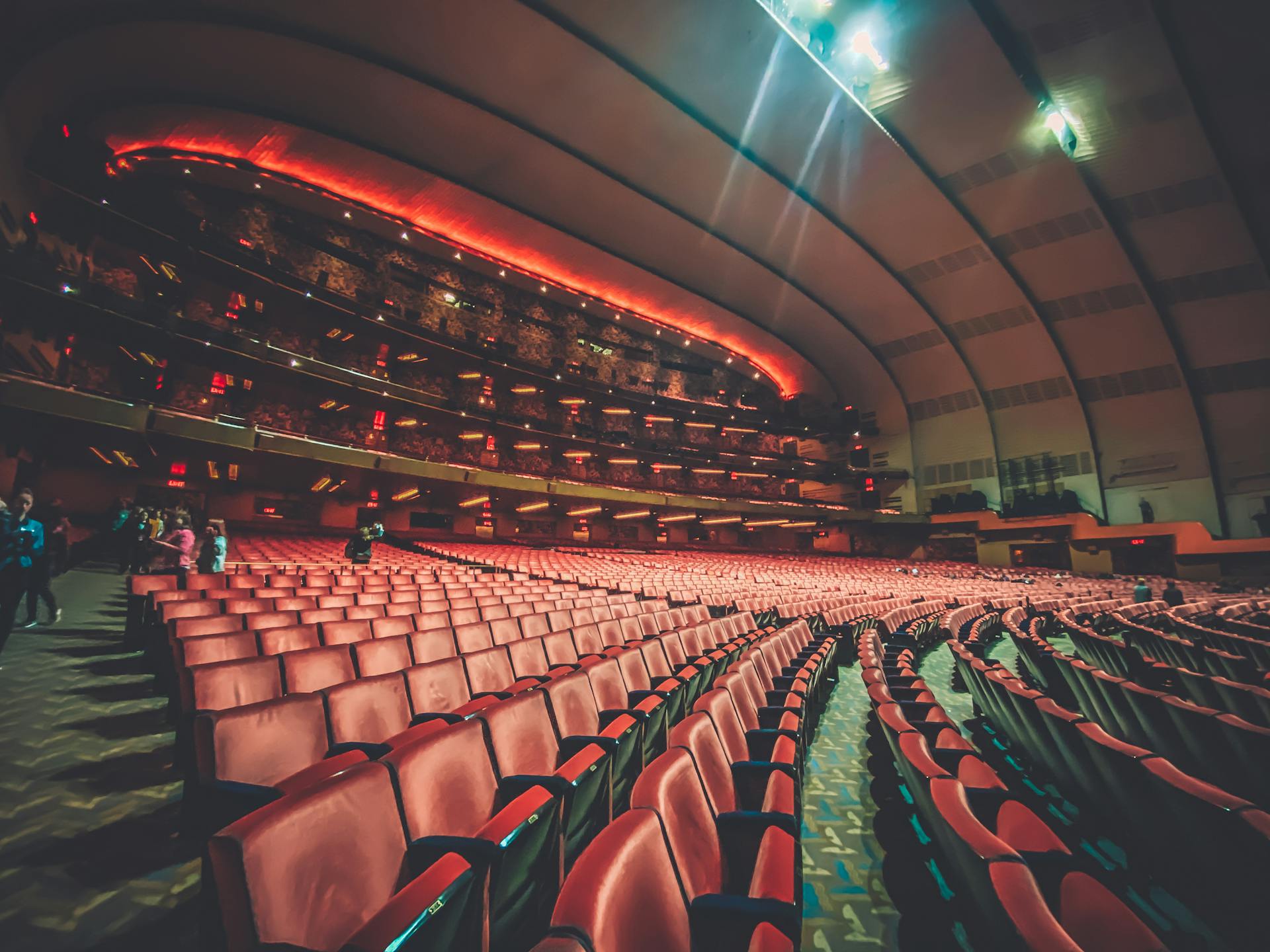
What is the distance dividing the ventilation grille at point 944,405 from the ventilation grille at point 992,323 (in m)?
2.50

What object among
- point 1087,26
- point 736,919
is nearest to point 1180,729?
point 736,919

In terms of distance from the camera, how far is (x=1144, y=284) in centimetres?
1427

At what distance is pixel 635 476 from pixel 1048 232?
14940 mm

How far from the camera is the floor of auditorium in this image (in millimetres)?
1204

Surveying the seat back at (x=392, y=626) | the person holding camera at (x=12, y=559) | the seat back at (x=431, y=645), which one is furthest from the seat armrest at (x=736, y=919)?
the person holding camera at (x=12, y=559)

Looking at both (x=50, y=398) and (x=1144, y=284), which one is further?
(x=1144, y=284)

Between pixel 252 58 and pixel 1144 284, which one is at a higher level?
pixel 252 58

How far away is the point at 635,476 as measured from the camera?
19547mm

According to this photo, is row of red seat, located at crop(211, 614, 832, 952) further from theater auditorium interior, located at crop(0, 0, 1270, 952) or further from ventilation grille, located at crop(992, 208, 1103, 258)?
ventilation grille, located at crop(992, 208, 1103, 258)

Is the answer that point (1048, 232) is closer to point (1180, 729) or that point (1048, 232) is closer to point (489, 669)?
point (1180, 729)

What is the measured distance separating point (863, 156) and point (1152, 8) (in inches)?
216

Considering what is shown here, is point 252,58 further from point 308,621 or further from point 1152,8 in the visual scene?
point 1152,8

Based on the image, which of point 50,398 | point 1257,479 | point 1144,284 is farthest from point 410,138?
point 1257,479

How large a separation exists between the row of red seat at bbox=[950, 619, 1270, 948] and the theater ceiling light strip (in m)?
16.2
